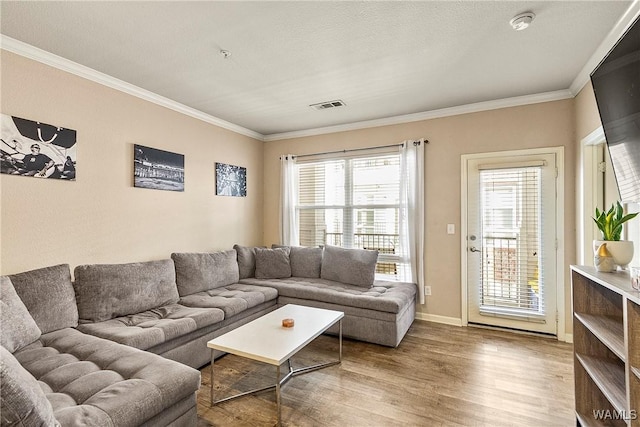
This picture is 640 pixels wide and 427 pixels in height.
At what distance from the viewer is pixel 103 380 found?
1.50m

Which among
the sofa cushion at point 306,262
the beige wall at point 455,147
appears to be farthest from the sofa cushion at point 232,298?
the beige wall at point 455,147

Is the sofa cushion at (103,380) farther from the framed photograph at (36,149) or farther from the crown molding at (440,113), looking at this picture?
the crown molding at (440,113)

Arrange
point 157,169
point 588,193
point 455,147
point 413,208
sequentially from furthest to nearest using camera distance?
point 413,208 → point 455,147 → point 157,169 → point 588,193

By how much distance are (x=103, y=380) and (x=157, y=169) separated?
227 cm

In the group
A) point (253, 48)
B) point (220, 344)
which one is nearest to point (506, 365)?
point (220, 344)

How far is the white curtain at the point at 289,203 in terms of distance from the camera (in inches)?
180

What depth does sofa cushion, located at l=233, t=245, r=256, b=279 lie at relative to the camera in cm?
390

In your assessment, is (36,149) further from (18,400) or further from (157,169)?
(18,400)

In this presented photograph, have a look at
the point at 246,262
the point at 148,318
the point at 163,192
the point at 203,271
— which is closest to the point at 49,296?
the point at 148,318

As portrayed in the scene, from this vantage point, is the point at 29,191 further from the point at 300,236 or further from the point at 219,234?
the point at 300,236

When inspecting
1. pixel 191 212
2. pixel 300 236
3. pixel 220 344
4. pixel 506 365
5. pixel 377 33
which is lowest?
pixel 506 365

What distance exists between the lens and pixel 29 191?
229cm

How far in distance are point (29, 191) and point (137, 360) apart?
5.44 ft

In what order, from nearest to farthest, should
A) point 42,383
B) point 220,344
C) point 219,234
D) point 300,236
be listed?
point 42,383, point 220,344, point 219,234, point 300,236
